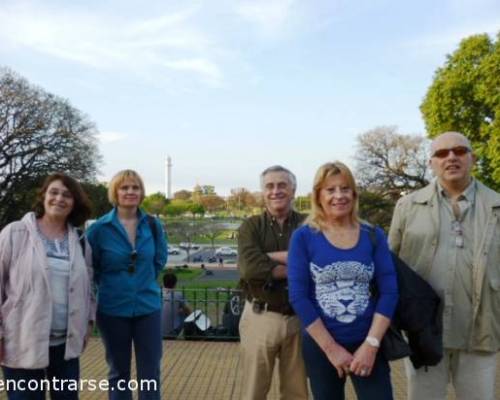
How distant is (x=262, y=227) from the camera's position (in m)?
3.50

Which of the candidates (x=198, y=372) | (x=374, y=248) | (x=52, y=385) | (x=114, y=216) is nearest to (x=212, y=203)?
(x=198, y=372)

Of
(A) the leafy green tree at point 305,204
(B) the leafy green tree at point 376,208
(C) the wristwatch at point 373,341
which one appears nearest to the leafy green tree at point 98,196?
(B) the leafy green tree at point 376,208

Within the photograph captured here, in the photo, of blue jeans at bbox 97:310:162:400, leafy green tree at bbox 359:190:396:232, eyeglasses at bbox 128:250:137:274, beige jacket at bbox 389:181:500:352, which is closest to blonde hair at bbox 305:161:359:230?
beige jacket at bbox 389:181:500:352

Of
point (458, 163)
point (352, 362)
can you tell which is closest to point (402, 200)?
point (458, 163)

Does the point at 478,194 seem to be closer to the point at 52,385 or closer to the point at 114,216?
the point at 114,216

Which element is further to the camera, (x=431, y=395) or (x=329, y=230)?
(x=431, y=395)

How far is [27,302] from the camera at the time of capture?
312cm

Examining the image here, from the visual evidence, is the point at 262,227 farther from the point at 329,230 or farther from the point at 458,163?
the point at 458,163

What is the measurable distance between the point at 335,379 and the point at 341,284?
52 centimetres

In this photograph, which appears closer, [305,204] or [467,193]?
[467,193]

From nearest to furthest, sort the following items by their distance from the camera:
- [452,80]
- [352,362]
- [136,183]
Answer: [352,362], [136,183], [452,80]

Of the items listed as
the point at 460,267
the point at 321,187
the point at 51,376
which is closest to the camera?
the point at 321,187

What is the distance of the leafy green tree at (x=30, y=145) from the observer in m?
34.0

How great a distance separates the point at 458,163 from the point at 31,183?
3551 centimetres
